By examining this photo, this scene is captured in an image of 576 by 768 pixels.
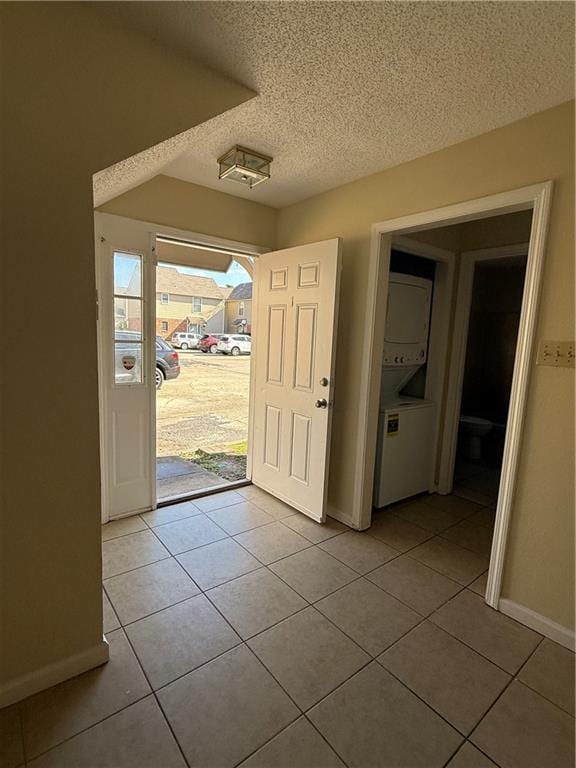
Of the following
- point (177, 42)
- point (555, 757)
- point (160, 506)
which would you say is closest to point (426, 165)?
point (177, 42)

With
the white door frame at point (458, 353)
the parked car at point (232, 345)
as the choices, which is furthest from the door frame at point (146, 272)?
the parked car at point (232, 345)

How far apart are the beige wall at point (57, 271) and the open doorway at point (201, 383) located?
1.52 meters

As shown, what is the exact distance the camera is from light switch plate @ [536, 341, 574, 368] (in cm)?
161

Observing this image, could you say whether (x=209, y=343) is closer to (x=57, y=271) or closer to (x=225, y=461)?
(x=225, y=461)

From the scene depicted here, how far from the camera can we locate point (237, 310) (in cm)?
1619

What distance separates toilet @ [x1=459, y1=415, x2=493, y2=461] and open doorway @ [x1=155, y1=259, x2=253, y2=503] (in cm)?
242

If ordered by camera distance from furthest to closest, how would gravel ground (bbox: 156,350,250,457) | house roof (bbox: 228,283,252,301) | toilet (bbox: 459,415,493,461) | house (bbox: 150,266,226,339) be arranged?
house roof (bbox: 228,283,252,301) < house (bbox: 150,266,226,339) < gravel ground (bbox: 156,350,250,457) < toilet (bbox: 459,415,493,461)

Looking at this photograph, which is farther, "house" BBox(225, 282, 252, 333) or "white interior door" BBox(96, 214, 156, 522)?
"house" BBox(225, 282, 252, 333)

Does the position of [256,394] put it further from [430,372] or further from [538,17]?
[538,17]

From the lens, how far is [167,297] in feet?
45.1

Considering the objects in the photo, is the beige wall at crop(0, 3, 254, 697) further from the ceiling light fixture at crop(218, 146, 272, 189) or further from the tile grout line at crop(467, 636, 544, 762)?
the tile grout line at crop(467, 636, 544, 762)

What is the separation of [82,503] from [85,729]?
0.72 m

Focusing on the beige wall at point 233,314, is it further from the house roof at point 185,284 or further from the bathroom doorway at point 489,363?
the bathroom doorway at point 489,363

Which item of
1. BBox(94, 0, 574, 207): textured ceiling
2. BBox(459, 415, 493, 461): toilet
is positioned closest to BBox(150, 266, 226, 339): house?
BBox(459, 415, 493, 461): toilet
